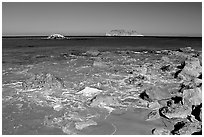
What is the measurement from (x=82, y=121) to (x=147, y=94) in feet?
8.61

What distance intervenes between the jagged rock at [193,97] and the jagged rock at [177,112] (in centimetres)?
56

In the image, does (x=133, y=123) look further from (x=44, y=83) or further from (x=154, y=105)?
(x=44, y=83)

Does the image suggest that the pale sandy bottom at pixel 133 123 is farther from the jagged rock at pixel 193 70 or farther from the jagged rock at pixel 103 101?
the jagged rock at pixel 193 70

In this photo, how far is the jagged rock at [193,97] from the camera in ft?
22.9

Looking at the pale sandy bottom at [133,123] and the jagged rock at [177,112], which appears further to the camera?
the jagged rock at [177,112]

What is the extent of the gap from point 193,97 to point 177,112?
3.42 ft

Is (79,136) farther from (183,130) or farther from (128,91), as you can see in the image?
(128,91)

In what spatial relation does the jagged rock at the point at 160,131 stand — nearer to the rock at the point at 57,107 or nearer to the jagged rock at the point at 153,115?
the jagged rock at the point at 153,115

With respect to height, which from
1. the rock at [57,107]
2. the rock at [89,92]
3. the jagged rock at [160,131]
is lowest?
the rock at [57,107]

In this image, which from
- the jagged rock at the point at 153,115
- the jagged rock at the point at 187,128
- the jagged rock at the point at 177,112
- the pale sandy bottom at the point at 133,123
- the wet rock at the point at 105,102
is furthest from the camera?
the wet rock at the point at 105,102

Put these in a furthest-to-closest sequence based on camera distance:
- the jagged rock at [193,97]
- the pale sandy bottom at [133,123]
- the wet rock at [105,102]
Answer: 1. the wet rock at [105,102]
2. the jagged rock at [193,97]
3. the pale sandy bottom at [133,123]

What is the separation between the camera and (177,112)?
6.40 metres

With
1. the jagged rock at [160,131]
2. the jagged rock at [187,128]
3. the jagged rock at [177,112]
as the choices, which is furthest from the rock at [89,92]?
the jagged rock at [187,128]

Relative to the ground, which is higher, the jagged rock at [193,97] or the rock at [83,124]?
the jagged rock at [193,97]
